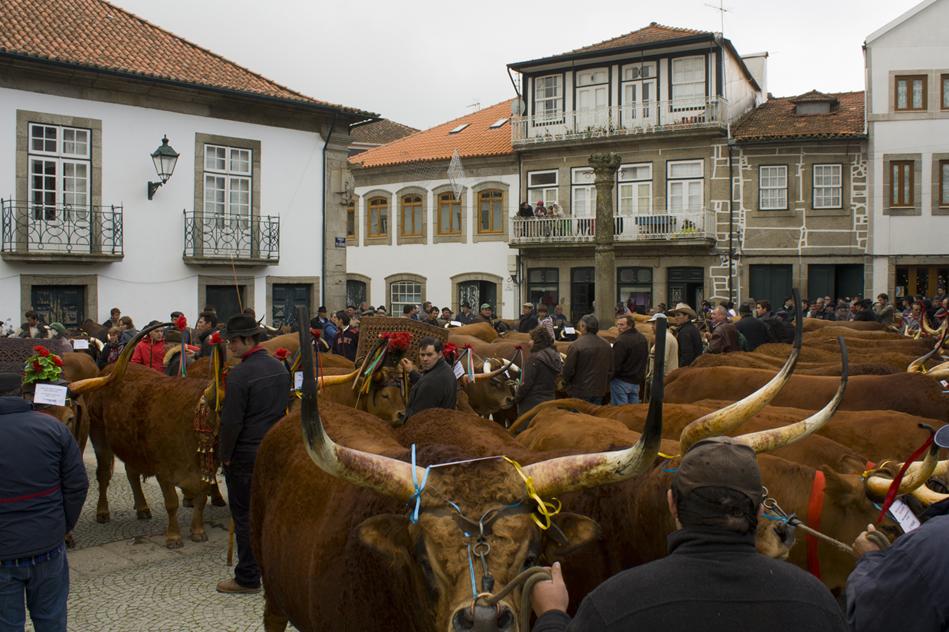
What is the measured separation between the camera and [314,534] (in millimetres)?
4086

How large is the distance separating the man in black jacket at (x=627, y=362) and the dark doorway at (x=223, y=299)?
40.2 feet

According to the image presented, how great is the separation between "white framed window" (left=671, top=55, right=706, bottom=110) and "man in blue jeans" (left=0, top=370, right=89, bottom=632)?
28.3m

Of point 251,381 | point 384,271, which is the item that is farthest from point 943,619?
point 384,271

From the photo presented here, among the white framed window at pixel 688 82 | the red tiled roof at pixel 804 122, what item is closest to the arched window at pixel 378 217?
the white framed window at pixel 688 82

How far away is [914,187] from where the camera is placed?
1101 inches

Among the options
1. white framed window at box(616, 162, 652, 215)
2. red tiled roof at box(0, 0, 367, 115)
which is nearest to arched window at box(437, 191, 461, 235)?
white framed window at box(616, 162, 652, 215)

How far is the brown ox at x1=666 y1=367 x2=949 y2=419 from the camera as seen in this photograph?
781cm

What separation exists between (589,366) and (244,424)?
501cm

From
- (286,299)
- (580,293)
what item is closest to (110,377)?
(286,299)

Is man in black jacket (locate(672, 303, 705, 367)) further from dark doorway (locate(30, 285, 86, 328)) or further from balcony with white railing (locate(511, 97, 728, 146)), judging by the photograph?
balcony with white railing (locate(511, 97, 728, 146))

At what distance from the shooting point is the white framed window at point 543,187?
→ 3244 cm

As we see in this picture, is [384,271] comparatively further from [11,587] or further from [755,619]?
[755,619]

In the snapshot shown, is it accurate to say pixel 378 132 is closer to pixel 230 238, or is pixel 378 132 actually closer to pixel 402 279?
pixel 402 279

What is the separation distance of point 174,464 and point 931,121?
27879mm
